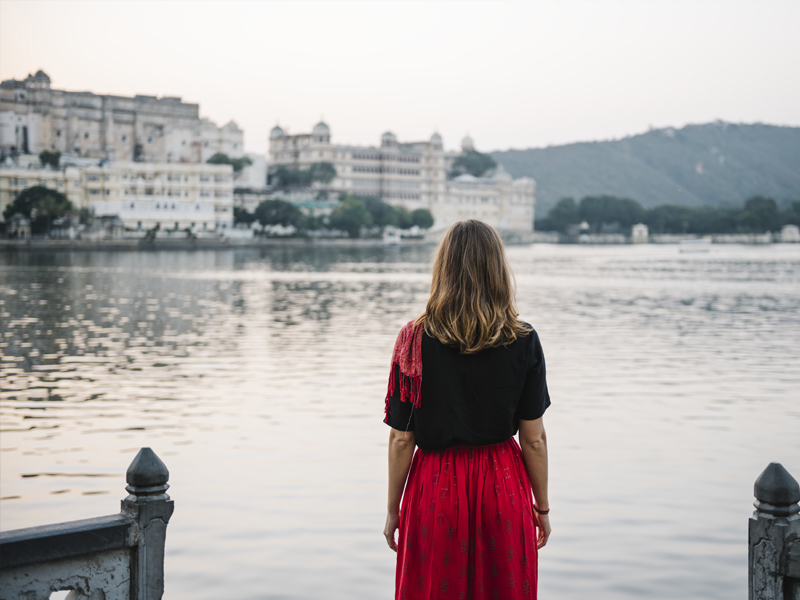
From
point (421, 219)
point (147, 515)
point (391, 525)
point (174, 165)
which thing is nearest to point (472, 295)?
point (391, 525)

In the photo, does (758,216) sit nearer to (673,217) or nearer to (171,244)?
(673,217)

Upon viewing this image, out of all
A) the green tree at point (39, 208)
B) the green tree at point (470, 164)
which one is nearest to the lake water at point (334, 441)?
the green tree at point (39, 208)

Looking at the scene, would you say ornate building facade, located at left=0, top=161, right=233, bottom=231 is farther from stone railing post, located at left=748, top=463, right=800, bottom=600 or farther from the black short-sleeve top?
stone railing post, located at left=748, top=463, right=800, bottom=600

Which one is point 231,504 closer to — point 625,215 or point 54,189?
point 54,189

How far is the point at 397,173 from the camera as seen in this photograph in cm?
12575

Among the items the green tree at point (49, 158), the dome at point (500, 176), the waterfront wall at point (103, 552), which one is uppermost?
the dome at point (500, 176)

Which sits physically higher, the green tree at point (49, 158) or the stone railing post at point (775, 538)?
the green tree at point (49, 158)

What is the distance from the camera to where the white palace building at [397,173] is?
120062 millimetres

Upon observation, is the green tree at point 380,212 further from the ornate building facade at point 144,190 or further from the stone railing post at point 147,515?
the stone railing post at point 147,515

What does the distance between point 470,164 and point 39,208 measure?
8380cm

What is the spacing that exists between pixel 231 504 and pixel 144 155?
10046 centimetres

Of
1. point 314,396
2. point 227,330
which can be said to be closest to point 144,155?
point 227,330

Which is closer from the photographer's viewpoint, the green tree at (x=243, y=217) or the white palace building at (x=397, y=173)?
the green tree at (x=243, y=217)

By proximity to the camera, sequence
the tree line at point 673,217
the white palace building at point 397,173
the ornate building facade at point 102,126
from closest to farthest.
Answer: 1. the ornate building facade at point 102,126
2. the white palace building at point 397,173
3. the tree line at point 673,217
